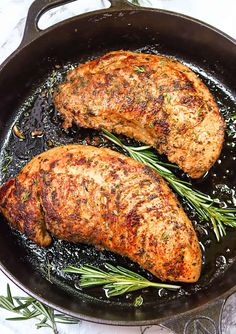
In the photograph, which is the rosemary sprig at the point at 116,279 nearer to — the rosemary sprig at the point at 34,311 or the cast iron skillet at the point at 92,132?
the cast iron skillet at the point at 92,132

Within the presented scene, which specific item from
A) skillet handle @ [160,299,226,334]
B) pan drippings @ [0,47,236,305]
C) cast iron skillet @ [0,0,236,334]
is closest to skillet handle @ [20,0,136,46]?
cast iron skillet @ [0,0,236,334]

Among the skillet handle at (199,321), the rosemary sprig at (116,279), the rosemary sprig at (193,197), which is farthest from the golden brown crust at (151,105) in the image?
the skillet handle at (199,321)

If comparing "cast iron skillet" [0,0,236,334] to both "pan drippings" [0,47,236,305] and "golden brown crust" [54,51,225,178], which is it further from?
"golden brown crust" [54,51,225,178]

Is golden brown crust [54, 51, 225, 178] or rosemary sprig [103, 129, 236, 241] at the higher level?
golden brown crust [54, 51, 225, 178]

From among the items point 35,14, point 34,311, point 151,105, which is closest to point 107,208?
point 151,105

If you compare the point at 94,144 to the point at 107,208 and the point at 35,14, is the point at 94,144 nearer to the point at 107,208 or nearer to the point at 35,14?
the point at 107,208
